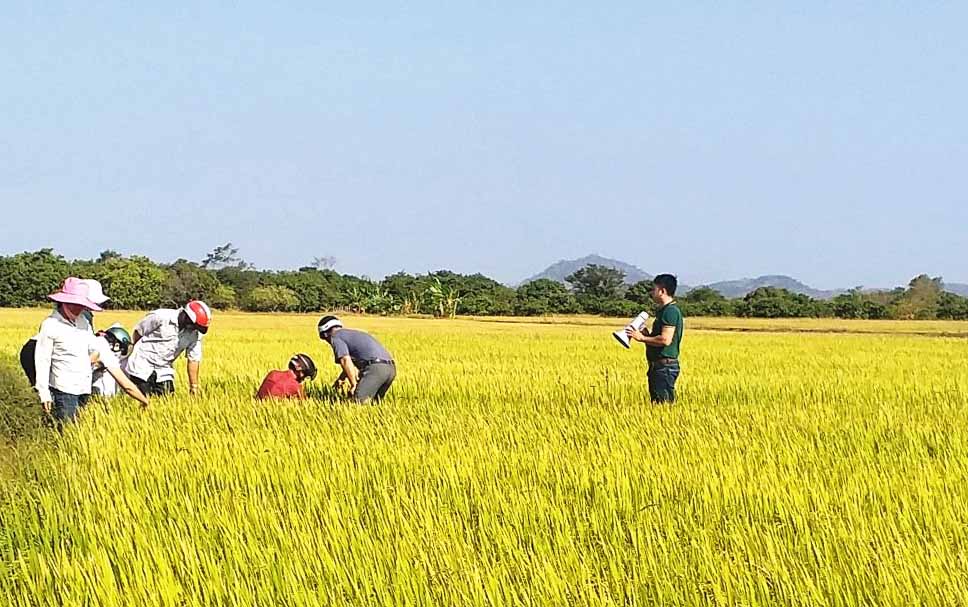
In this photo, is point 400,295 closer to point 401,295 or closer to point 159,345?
point 401,295

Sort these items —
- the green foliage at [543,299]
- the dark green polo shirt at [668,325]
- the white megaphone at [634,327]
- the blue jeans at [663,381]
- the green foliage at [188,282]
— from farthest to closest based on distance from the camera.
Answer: the green foliage at [543,299]
the green foliage at [188,282]
the blue jeans at [663,381]
the dark green polo shirt at [668,325]
the white megaphone at [634,327]

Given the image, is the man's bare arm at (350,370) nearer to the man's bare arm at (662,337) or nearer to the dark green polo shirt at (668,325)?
the man's bare arm at (662,337)

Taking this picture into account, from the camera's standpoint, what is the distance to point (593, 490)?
5367mm

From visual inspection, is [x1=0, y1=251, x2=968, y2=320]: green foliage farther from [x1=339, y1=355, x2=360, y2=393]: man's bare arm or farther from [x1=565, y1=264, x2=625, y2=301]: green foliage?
[x1=339, y1=355, x2=360, y2=393]: man's bare arm

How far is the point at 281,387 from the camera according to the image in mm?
9516

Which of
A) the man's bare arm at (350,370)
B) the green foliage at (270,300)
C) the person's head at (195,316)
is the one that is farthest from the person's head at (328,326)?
the green foliage at (270,300)

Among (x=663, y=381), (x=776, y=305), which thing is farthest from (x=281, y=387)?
(x=776, y=305)

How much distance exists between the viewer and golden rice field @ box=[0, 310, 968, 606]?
11.9 ft

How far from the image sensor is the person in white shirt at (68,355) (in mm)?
7086

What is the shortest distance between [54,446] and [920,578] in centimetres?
607

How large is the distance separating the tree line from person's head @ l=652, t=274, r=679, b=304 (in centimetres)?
4708

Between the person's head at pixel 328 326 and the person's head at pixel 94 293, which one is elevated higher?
the person's head at pixel 94 293

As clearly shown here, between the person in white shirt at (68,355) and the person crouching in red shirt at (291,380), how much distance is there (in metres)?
1.80

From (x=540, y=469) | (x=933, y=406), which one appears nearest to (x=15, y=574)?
(x=540, y=469)
